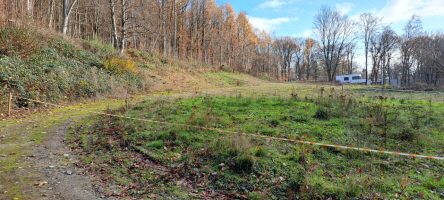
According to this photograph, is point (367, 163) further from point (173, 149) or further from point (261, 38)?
point (261, 38)

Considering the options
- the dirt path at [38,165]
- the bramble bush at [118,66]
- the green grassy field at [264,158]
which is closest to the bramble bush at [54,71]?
the bramble bush at [118,66]

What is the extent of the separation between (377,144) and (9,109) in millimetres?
13118

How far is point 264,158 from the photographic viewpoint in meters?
5.54

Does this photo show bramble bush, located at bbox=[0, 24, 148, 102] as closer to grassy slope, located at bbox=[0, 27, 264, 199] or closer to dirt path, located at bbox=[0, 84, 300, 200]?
grassy slope, located at bbox=[0, 27, 264, 199]

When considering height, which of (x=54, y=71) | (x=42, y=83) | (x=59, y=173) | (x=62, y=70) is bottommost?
(x=59, y=173)

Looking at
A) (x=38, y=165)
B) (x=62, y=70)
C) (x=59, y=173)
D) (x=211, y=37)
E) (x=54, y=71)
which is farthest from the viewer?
(x=211, y=37)

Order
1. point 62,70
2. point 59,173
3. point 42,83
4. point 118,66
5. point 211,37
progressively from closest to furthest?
point 59,173
point 42,83
point 62,70
point 118,66
point 211,37

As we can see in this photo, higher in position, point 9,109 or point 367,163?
→ point 9,109

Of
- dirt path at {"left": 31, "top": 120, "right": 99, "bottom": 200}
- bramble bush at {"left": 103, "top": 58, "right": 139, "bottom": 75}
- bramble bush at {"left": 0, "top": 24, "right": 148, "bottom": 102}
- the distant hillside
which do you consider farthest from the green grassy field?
bramble bush at {"left": 103, "top": 58, "right": 139, "bottom": 75}

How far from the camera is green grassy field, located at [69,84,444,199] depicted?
4.46 meters

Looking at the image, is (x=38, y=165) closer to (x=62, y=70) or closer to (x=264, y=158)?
(x=264, y=158)

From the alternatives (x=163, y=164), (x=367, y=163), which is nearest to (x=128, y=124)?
(x=163, y=164)

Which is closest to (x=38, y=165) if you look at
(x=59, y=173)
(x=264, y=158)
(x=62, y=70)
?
(x=59, y=173)

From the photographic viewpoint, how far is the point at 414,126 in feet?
26.5
